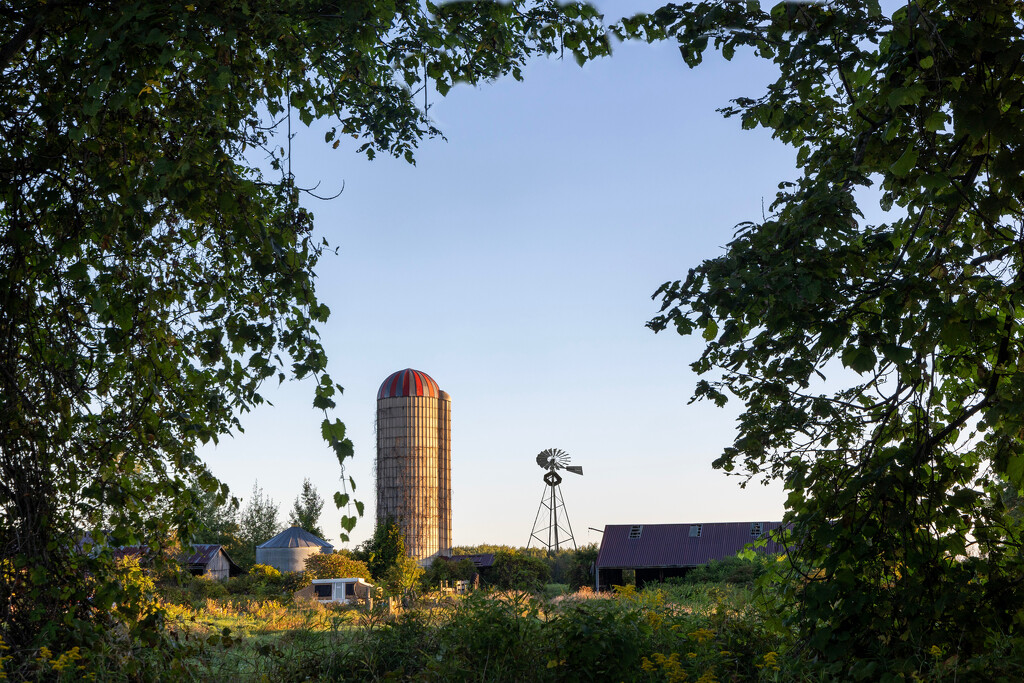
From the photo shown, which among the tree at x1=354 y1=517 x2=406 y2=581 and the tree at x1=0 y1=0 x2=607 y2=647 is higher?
the tree at x1=0 y1=0 x2=607 y2=647

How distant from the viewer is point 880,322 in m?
3.78

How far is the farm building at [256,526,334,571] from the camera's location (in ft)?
111

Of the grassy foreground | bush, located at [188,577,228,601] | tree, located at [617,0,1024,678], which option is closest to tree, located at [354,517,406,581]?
bush, located at [188,577,228,601]

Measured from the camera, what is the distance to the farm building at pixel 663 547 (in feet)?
97.6

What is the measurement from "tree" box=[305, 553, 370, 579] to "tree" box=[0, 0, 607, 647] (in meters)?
22.3

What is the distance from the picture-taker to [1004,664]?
3490 mm

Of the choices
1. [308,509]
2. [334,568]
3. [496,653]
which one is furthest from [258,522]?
[496,653]

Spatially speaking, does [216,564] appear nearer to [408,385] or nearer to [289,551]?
[289,551]

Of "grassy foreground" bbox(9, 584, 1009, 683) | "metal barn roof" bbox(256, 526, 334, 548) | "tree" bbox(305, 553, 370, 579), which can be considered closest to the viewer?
"grassy foreground" bbox(9, 584, 1009, 683)

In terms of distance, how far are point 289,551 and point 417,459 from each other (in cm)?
998

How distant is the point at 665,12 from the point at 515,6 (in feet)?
6.74

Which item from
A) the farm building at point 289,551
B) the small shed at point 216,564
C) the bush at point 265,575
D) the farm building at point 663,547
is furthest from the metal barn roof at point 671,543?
the small shed at point 216,564

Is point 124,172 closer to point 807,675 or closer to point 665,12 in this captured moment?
point 665,12

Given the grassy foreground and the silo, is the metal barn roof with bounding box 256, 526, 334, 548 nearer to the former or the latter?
the silo
